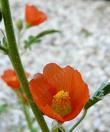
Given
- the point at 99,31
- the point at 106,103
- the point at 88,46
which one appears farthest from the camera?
the point at 99,31

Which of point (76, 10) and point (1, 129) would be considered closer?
point (1, 129)

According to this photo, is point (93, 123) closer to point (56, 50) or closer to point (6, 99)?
point (6, 99)

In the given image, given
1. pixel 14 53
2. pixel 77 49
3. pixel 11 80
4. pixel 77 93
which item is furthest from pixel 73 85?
pixel 77 49

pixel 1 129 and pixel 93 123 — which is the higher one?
pixel 1 129

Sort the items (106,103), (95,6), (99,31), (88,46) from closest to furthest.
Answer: (106,103) → (88,46) → (99,31) → (95,6)

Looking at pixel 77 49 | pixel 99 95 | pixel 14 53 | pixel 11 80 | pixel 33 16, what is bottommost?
pixel 77 49

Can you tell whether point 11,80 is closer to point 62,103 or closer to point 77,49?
point 62,103

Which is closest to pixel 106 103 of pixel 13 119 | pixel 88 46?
pixel 13 119
